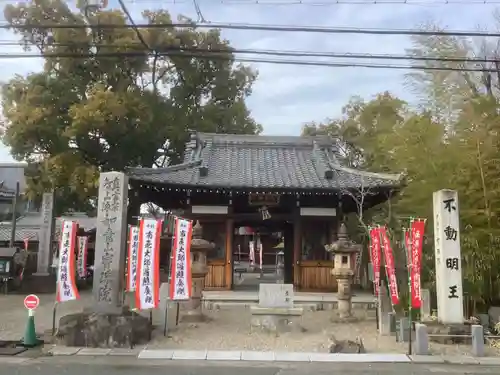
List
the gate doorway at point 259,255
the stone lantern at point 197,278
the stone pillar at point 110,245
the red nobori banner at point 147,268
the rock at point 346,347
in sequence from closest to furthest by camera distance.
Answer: the rock at point 346,347 < the stone pillar at point 110,245 < the red nobori banner at point 147,268 < the stone lantern at point 197,278 < the gate doorway at point 259,255

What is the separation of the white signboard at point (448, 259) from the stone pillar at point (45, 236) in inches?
617

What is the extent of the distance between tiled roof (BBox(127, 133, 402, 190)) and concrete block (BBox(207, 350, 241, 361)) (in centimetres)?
709

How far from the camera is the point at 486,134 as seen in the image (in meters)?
11.2

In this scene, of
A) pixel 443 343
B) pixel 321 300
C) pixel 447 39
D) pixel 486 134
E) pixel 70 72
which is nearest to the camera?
pixel 443 343

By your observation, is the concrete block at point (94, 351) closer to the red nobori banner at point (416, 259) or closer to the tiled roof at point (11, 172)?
the red nobori banner at point (416, 259)

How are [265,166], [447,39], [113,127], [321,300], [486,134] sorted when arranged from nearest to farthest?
[486,134] → [447,39] → [321,300] → [265,166] → [113,127]

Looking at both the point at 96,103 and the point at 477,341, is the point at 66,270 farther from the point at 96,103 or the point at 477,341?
the point at 96,103

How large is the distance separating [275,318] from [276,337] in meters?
0.52

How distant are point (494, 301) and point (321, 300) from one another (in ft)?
15.9

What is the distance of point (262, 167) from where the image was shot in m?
18.2

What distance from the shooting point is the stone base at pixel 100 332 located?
375 inches

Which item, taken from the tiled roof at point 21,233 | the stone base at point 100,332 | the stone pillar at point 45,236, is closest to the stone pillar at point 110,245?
the stone base at point 100,332

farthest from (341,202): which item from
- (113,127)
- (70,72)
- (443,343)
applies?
(70,72)

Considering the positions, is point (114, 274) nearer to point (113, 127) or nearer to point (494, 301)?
point (494, 301)
